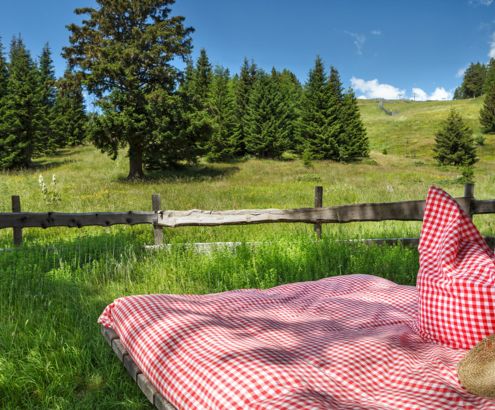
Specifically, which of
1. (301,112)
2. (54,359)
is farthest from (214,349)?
(301,112)

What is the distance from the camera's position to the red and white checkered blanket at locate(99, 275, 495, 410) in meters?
1.80

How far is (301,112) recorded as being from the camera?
1804 inches

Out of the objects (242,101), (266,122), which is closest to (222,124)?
(266,122)

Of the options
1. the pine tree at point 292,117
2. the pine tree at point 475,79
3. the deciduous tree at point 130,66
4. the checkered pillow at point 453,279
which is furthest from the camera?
the pine tree at point 475,79

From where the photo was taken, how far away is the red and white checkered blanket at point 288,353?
180 cm

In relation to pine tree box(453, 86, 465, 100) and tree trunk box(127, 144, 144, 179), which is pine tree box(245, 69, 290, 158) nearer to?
tree trunk box(127, 144, 144, 179)

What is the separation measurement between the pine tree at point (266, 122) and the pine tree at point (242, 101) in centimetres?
75

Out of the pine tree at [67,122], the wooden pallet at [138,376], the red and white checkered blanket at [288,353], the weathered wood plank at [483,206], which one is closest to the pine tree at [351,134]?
the pine tree at [67,122]

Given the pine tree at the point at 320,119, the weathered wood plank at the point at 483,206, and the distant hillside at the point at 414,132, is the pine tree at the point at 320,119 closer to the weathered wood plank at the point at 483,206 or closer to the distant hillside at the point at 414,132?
the distant hillside at the point at 414,132

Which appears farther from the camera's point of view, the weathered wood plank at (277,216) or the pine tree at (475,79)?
the pine tree at (475,79)

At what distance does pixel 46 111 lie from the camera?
46156 mm

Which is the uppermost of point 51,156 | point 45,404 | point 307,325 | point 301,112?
point 301,112

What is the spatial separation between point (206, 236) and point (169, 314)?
20.1 feet

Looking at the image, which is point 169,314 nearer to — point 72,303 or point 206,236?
point 72,303
